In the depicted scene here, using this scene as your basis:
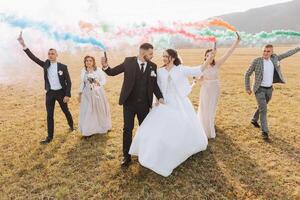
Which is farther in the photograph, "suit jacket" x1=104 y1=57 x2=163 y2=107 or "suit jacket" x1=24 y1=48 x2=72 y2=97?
"suit jacket" x1=24 y1=48 x2=72 y2=97

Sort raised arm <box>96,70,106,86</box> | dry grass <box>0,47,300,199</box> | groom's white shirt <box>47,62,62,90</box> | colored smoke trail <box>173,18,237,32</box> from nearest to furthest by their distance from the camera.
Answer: dry grass <box>0,47,300,199</box>, colored smoke trail <box>173,18,237,32</box>, groom's white shirt <box>47,62,62,90</box>, raised arm <box>96,70,106,86</box>

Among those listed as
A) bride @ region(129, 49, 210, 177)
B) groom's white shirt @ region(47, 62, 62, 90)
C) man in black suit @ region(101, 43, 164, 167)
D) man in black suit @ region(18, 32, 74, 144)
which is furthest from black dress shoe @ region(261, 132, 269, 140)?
groom's white shirt @ region(47, 62, 62, 90)

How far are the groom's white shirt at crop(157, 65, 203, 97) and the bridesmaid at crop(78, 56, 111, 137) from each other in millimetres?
3005

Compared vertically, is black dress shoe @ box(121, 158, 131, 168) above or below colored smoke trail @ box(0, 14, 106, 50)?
below

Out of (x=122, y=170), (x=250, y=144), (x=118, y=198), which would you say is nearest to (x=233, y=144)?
(x=250, y=144)

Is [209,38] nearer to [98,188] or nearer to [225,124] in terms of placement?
[225,124]

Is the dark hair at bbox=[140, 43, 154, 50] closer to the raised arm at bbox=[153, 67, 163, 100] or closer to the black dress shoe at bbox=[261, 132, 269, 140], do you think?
the raised arm at bbox=[153, 67, 163, 100]

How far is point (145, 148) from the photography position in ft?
22.3

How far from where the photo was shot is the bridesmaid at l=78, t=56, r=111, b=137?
9.67m

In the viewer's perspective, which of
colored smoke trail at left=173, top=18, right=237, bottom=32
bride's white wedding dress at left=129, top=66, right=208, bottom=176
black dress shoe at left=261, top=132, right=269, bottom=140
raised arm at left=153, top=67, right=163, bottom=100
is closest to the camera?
bride's white wedding dress at left=129, top=66, right=208, bottom=176

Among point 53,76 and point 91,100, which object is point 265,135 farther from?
point 53,76

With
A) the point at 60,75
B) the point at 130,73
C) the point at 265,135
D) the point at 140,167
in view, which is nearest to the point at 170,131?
the point at 140,167

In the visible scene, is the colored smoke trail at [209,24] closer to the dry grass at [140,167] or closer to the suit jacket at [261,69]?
the suit jacket at [261,69]

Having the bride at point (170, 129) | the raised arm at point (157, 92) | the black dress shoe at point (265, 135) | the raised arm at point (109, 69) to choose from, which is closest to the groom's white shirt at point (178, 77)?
the bride at point (170, 129)
